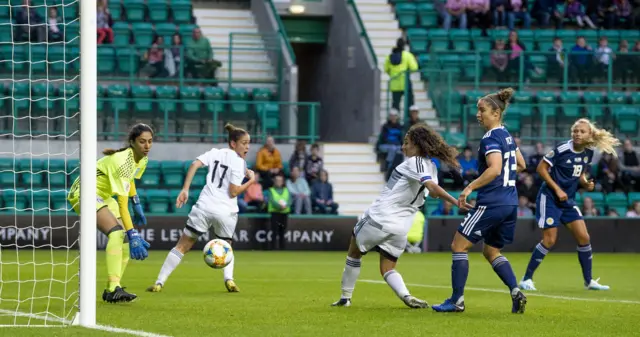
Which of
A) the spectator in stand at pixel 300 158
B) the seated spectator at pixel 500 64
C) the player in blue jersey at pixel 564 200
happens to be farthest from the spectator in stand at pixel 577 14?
the player in blue jersey at pixel 564 200

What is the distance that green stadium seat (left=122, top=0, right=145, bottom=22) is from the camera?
88.8 ft

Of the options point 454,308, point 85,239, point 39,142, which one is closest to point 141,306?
point 85,239

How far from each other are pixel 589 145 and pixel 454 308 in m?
4.07

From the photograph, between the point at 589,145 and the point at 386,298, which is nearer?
the point at 386,298

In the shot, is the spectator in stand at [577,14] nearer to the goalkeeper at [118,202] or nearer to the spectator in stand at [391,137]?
the spectator in stand at [391,137]

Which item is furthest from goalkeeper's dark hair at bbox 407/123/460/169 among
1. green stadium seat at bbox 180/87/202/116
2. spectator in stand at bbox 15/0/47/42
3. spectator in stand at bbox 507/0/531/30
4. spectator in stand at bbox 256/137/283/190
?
spectator in stand at bbox 507/0/531/30

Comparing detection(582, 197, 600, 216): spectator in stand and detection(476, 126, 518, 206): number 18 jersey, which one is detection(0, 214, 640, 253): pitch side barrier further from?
detection(476, 126, 518, 206): number 18 jersey

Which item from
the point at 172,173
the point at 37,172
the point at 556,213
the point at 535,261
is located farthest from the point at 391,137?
the point at 535,261

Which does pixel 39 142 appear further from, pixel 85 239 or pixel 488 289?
pixel 85 239

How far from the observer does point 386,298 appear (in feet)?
38.1

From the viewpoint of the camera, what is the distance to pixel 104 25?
1009 inches

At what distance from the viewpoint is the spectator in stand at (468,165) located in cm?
2357

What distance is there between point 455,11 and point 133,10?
24.5ft

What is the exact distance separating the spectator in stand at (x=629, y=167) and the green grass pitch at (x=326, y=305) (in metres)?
7.41
